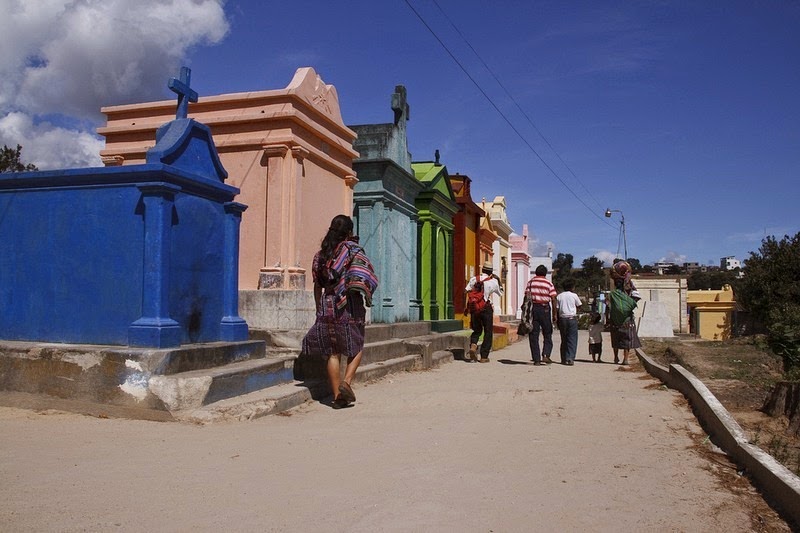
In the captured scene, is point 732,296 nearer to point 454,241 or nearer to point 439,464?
point 454,241

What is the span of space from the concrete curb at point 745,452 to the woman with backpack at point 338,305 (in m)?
3.03

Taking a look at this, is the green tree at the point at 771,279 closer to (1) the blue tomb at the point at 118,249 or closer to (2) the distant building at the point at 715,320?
(2) the distant building at the point at 715,320

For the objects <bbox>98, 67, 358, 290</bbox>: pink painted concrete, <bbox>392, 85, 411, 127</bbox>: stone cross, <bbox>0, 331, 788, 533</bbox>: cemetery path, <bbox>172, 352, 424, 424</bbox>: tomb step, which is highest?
<bbox>392, 85, 411, 127</bbox>: stone cross

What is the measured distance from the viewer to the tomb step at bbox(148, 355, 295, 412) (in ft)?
16.8

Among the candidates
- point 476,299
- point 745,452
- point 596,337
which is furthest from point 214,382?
point 596,337

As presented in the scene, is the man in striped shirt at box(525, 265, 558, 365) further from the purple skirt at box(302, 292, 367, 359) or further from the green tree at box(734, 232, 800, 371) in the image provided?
Result: the green tree at box(734, 232, 800, 371)

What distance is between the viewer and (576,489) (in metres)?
3.63

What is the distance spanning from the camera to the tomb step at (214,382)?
5117mm

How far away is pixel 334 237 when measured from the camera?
245 inches

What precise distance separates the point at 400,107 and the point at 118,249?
26.9 ft

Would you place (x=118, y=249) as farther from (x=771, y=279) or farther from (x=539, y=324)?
(x=771, y=279)

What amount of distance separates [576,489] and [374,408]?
9.39 ft

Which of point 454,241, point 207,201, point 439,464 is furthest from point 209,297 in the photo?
point 454,241

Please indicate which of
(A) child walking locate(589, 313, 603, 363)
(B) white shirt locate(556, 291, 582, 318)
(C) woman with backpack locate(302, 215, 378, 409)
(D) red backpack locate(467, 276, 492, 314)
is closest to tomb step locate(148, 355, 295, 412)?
(C) woman with backpack locate(302, 215, 378, 409)
